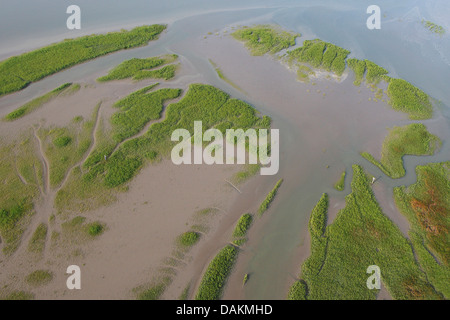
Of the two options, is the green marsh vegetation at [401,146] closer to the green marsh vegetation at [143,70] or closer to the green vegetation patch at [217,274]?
the green vegetation patch at [217,274]

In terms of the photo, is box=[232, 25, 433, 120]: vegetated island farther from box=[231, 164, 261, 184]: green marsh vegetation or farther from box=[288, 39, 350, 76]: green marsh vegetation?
box=[231, 164, 261, 184]: green marsh vegetation

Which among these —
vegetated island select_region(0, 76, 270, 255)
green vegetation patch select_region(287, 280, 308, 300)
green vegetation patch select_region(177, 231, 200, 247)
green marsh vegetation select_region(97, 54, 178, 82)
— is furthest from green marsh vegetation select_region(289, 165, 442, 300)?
green marsh vegetation select_region(97, 54, 178, 82)

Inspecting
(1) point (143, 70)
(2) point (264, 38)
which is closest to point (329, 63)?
(2) point (264, 38)

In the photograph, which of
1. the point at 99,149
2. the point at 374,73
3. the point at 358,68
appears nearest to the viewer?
the point at 99,149

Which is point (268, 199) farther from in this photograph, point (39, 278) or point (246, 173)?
point (39, 278)
